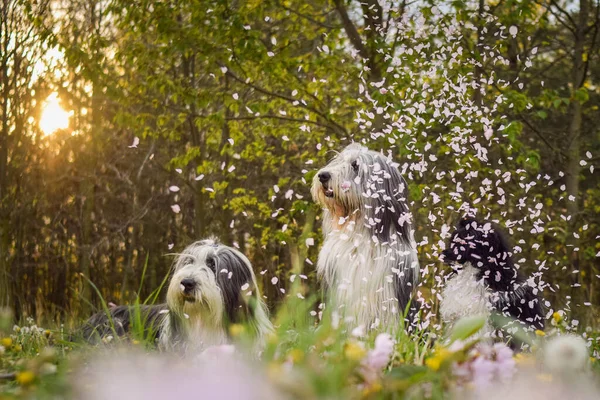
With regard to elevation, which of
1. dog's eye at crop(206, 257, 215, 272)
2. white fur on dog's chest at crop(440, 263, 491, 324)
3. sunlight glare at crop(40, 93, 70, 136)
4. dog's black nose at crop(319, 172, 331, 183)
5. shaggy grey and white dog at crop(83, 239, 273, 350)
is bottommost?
white fur on dog's chest at crop(440, 263, 491, 324)

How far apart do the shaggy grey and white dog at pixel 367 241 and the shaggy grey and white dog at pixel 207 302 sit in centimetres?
69

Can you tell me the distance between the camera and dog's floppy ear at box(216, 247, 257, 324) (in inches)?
164

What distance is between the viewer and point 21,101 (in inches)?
343

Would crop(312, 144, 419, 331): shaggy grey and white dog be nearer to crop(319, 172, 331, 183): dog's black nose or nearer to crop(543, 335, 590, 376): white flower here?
crop(319, 172, 331, 183): dog's black nose

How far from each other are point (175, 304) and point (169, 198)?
8232 millimetres

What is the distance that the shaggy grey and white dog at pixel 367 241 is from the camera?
470 centimetres

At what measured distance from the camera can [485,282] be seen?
4.77 m

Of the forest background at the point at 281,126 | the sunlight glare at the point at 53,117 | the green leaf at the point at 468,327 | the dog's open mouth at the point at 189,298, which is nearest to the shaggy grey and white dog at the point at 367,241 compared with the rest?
the forest background at the point at 281,126

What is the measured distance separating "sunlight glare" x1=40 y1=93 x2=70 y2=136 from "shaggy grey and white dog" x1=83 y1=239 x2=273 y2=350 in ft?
20.2

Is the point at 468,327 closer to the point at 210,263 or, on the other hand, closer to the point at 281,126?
the point at 210,263

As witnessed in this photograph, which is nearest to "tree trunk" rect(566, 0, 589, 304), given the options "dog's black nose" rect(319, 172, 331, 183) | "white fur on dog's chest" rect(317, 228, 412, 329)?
"white fur on dog's chest" rect(317, 228, 412, 329)

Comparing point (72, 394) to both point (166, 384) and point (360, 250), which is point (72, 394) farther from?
point (360, 250)

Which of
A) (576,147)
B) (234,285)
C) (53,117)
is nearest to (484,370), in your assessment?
(234,285)

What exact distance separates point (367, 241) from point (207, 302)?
1.30m
